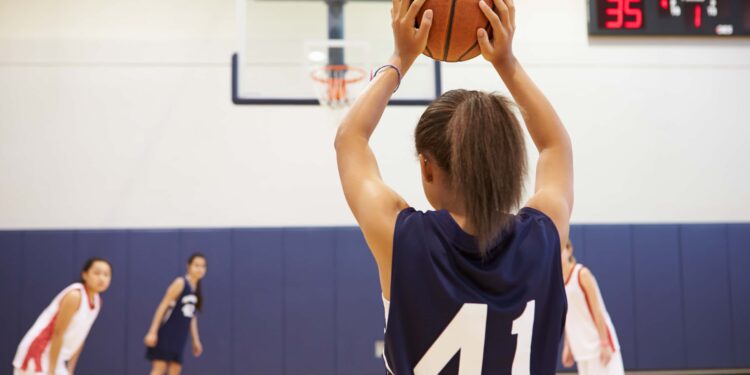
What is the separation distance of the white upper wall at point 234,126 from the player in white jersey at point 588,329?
236cm

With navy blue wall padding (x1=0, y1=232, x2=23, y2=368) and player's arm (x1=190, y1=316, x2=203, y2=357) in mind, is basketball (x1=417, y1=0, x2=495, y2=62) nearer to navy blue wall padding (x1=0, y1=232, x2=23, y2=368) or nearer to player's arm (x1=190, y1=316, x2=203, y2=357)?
player's arm (x1=190, y1=316, x2=203, y2=357)

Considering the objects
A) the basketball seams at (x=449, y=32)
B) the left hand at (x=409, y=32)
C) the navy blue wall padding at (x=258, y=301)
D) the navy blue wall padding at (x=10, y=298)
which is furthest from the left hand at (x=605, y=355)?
the navy blue wall padding at (x=10, y=298)

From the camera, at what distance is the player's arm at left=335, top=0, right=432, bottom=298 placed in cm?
110

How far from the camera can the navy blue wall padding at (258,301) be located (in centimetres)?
710

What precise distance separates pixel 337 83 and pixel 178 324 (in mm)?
2879

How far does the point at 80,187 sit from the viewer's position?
7.22 meters

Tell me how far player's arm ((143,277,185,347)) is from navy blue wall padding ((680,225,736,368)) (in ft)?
18.2

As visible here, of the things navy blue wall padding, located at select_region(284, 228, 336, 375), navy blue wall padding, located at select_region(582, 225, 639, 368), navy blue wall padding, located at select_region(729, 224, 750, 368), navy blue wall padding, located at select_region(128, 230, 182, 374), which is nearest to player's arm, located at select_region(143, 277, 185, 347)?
navy blue wall padding, located at select_region(128, 230, 182, 374)

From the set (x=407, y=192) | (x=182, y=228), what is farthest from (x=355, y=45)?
(x=182, y=228)

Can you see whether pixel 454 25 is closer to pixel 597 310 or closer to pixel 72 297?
pixel 597 310

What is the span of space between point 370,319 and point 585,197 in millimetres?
2851

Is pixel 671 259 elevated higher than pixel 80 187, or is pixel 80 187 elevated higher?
pixel 80 187

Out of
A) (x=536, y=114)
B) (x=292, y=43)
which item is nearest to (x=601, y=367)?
(x=292, y=43)

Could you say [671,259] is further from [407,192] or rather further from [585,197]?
[407,192]
